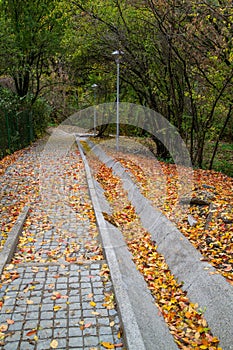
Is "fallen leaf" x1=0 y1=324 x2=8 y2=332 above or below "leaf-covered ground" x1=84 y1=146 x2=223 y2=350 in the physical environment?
above

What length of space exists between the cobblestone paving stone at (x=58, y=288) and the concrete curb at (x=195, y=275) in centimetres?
108

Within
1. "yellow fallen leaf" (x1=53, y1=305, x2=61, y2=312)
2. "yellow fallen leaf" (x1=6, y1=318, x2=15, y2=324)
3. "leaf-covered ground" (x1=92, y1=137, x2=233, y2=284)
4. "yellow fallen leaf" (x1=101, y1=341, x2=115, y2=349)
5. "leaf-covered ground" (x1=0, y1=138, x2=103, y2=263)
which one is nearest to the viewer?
"yellow fallen leaf" (x1=101, y1=341, x2=115, y2=349)

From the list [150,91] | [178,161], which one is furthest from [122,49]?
[178,161]

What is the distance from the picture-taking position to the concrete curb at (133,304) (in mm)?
3646

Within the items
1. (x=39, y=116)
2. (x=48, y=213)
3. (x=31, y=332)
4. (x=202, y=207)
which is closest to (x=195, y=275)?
(x=31, y=332)

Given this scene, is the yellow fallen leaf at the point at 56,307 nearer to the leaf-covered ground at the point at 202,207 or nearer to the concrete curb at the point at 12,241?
the concrete curb at the point at 12,241

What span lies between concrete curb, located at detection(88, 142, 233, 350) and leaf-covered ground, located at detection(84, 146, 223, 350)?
0.09 metres

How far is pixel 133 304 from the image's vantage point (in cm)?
436

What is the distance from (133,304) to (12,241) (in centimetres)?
248

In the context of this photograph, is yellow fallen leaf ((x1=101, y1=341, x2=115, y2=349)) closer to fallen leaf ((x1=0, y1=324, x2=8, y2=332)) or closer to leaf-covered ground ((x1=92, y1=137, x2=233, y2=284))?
fallen leaf ((x1=0, y1=324, x2=8, y2=332))

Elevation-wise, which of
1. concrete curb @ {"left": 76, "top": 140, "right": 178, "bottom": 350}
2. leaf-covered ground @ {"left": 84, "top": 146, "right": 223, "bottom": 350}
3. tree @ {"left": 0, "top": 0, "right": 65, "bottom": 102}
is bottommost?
leaf-covered ground @ {"left": 84, "top": 146, "right": 223, "bottom": 350}

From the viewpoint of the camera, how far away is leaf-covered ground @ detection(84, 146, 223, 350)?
13.1 ft

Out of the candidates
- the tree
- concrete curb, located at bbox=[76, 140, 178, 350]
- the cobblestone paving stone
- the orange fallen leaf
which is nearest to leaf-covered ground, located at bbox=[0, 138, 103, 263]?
the cobblestone paving stone

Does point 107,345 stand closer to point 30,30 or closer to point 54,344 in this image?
point 54,344
